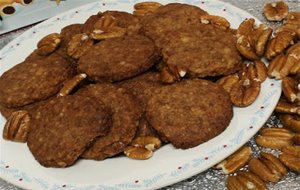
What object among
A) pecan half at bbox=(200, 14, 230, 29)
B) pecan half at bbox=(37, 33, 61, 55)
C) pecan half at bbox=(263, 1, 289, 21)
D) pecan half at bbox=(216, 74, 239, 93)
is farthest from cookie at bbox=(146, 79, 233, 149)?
pecan half at bbox=(263, 1, 289, 21)

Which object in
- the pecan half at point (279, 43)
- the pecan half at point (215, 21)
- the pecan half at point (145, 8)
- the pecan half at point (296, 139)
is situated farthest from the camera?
the pecan half at point (145, 8)

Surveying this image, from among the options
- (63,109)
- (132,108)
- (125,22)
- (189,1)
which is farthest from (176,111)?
(189,1)

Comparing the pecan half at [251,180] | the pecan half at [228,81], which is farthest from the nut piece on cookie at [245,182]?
the pecan half at [228,81]

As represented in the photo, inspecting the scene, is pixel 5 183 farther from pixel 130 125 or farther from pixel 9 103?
pixel 130 125

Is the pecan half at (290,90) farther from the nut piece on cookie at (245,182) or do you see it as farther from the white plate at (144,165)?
the nut piece on cookie at (245,182)

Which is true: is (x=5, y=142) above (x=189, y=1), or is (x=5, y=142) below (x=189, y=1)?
below

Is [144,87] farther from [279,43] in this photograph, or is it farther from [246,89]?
[279,43]

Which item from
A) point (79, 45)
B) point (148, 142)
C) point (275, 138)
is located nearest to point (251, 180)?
point (275, 138)
